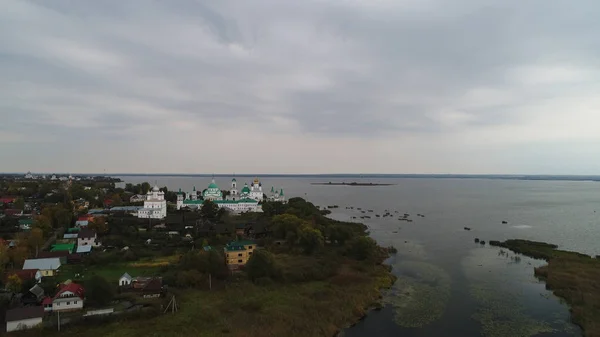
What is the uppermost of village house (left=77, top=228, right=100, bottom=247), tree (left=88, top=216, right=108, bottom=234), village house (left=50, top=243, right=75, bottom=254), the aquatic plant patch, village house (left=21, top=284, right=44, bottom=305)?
tree (left=88, top=216, right=108, bottom=234)

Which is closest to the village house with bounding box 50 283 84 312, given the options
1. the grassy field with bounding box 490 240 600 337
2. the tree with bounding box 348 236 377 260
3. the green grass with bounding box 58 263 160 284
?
the green grass with bounding box 58 263 160 284

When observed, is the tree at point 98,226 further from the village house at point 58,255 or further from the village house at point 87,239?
the village house at point 58,255

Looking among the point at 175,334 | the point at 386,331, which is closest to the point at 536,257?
the point at 386,331

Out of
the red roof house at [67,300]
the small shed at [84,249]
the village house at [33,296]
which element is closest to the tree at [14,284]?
the village house at [33,296]

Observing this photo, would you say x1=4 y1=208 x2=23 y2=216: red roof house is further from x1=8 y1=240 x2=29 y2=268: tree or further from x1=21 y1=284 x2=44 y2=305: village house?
x1=21 y1=284 x2=44 y2=305: village house

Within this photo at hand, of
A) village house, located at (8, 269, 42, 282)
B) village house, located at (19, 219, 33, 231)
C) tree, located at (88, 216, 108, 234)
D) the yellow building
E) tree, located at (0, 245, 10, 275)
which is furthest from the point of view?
village house, located at (19, 219, 33, 231)

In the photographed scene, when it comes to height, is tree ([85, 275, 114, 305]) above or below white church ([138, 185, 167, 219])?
below
